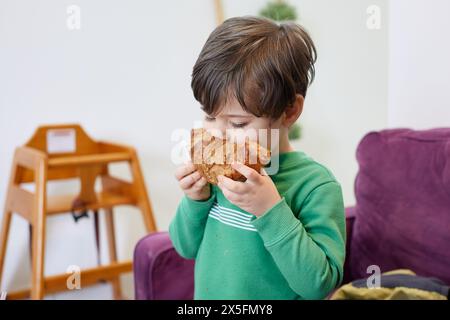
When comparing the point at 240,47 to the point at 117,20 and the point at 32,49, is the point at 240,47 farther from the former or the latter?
the point at 32,49

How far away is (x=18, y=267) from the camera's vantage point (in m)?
1.55

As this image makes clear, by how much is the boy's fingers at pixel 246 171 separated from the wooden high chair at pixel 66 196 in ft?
2.73

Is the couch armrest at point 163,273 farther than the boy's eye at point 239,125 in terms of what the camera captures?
Yes

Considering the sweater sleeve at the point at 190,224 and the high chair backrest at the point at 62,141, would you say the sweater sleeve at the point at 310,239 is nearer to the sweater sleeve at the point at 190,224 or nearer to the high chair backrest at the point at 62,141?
the sweater sleeve at the point at 190,224

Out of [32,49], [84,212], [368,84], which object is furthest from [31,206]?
[368,84]

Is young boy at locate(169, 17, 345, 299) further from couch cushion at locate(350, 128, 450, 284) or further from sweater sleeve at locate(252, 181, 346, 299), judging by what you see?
couch cushion at locate(350, 128, 450, 284)

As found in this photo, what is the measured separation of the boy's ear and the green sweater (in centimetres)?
7

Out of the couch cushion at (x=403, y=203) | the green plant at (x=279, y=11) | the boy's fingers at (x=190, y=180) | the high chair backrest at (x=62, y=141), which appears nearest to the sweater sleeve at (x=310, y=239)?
the boy's fingers at (x=190, y=180)

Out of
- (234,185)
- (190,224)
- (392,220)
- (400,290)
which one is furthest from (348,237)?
(234,185)

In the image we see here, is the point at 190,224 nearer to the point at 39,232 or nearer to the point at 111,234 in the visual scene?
the point at 39,232

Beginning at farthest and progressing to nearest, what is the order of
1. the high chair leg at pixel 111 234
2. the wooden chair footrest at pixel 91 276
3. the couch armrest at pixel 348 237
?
the high chair leg at pixel 111 234 → the wooden chair footrest at pixel 91 276 → the couch armrest at pixel 348 237

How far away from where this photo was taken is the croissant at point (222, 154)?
1.87 ft

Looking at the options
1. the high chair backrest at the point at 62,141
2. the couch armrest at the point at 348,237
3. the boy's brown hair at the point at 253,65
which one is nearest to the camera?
the boy's brown hair at the point at 253,65

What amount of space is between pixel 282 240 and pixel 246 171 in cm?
10
